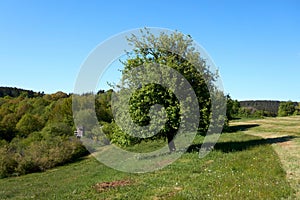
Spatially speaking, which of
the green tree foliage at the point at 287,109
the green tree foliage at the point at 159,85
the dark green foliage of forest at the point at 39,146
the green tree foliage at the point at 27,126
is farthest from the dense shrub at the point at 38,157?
the green tree foliage at the point at 287,109

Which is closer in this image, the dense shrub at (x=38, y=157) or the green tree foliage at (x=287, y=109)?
the dense shrub at (x=38, y=157)

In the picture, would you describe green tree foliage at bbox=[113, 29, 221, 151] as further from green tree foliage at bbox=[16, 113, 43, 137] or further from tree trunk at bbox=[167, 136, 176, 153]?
green tree foliage at bbox=[16, 113, 43, 137]

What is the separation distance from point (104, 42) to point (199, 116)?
9970mm

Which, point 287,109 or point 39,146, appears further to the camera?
point 287,109

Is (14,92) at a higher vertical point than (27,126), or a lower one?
higher

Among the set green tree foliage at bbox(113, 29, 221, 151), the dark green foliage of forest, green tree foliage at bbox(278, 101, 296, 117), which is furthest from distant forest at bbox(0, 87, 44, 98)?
green tree foliage at bbox(113, 29, 221, 151)

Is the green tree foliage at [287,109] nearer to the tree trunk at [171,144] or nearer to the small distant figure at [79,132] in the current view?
the small distant figure at [79,132]

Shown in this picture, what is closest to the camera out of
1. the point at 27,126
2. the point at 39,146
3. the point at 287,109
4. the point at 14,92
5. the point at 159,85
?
the point at 159,85

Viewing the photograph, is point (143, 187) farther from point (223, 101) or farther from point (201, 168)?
point (223, 101)

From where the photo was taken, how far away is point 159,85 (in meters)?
25.1

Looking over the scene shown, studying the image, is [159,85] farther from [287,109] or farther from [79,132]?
[287,109]

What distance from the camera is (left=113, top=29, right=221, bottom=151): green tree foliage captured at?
2459 cm

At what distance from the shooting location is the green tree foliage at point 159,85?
24.6 meters

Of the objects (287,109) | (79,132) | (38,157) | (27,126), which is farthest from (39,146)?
(287,109)
